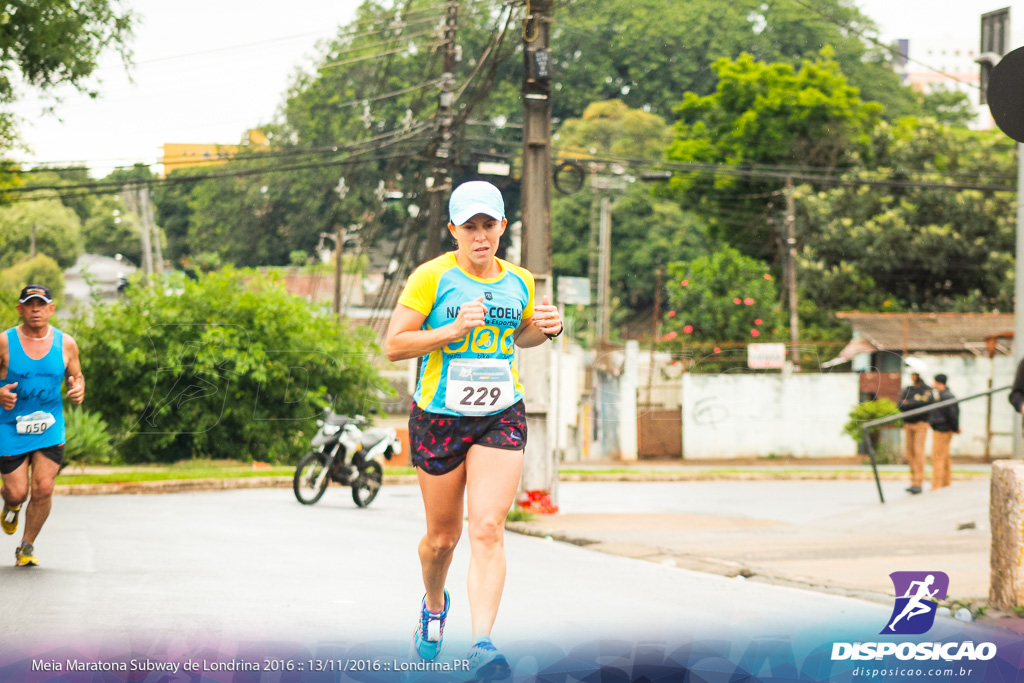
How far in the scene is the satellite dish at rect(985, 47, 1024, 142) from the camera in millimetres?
5102

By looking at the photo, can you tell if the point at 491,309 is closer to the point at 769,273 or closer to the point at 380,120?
the point at 380,120

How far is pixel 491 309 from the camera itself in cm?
427

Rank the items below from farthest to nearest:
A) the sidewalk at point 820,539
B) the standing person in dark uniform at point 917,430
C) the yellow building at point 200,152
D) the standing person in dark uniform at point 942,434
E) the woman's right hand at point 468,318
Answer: the yellow building at point 200,152 → the standing person in dark uniform at point 917,430 → the standing person in dark uniform at point 942,434 → the sidewalk at point 820,539 → the woman's right hand at point 468,318

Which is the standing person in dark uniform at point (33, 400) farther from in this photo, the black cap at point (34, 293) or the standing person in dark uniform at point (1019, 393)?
the standing person in dark uniform at point (1019, 393)

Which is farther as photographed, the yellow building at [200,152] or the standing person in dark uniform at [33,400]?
the yellow building at [200,152]

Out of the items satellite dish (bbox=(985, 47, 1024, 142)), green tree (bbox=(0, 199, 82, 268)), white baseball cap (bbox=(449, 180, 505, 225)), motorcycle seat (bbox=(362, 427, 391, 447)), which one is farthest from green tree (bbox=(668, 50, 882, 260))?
white baseball cap (bbox=(449, 180, 505, 225))

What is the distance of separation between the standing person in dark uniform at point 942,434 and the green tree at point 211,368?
9.01m

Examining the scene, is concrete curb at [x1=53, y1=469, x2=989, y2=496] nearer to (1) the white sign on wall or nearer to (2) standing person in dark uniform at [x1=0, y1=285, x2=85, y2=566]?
(1) the white sign on wall

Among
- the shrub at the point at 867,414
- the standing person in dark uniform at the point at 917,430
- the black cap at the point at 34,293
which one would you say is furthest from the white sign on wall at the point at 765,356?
the black cap at the point at 34,293

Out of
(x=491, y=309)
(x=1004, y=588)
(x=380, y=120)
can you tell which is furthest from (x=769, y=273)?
(x=491, y=309)

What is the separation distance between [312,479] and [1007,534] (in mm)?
8765

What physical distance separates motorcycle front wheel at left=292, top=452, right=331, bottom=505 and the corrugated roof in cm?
1818

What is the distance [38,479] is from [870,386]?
22.6 m

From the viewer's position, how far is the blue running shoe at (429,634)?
4418mm
